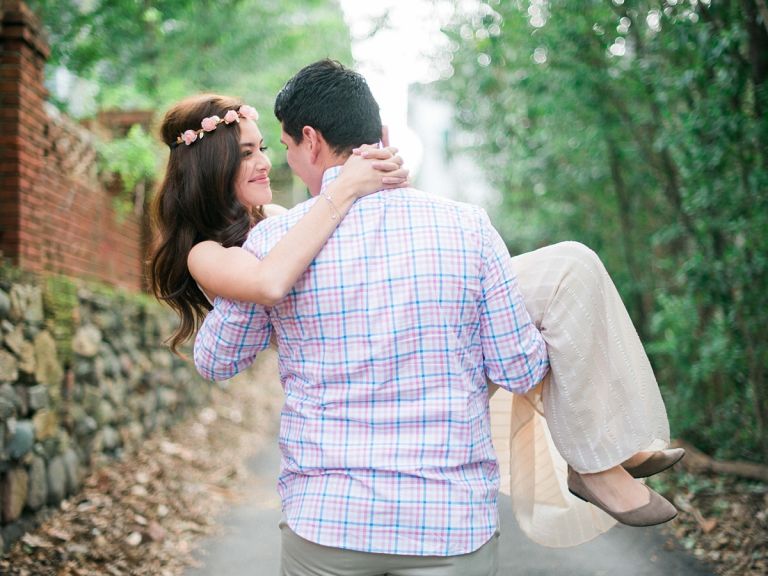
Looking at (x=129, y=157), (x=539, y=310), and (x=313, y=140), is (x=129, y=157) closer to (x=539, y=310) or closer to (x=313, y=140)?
(x=313, y=140)

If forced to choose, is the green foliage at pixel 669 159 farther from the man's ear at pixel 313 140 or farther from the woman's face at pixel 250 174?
the man's ear at pixel 313 140

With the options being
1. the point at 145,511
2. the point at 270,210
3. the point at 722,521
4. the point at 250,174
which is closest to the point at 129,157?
the point at 145,511

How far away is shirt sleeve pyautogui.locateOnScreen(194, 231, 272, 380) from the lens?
6.23ft

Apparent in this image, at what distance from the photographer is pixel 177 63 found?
979 cm

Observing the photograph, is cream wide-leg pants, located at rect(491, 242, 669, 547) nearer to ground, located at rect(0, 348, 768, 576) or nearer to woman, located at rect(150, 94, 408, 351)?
woman, located at rect(150, 94, 408, 351)

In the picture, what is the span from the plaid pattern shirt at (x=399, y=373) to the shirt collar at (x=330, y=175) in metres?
0.12

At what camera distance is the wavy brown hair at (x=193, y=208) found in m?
2.31

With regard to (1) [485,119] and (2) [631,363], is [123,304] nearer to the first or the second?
(1) [485,119]

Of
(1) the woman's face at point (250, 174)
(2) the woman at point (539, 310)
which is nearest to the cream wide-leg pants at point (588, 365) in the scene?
(2) the woman at point (539, 310)

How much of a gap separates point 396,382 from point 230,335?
1.50 feet

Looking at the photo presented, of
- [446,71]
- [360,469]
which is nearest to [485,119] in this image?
[446,71]

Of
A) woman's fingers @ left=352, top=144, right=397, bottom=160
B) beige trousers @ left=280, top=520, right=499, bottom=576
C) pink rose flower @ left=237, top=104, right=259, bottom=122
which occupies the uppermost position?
pink rose flower @ left=237, top=104, right=259, bottom=122

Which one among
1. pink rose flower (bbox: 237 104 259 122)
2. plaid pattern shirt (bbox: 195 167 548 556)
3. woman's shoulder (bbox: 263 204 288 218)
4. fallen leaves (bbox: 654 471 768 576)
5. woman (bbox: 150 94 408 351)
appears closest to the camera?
plaid pattern shirt (bbox: 195 167 548 556)

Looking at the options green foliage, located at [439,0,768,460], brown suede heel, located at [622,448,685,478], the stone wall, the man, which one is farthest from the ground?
the man
